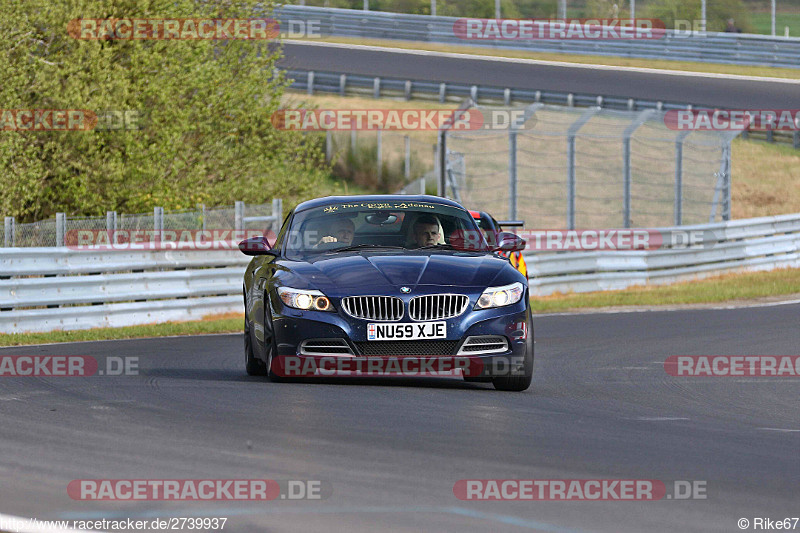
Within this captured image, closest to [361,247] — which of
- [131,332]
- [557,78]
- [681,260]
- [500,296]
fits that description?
[500,296]

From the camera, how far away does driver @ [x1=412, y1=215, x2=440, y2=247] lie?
10969 mm

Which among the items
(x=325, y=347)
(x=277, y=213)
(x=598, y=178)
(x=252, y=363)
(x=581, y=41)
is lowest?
(x=598, y=178)

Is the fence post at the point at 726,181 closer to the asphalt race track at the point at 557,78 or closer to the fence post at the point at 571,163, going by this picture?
the fence post at the point at 571,163

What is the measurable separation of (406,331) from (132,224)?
11.6 meters

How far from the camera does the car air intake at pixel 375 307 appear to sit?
32.0ft

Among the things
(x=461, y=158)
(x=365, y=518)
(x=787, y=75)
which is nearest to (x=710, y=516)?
(x=365, y=518)

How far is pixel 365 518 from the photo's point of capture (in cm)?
568

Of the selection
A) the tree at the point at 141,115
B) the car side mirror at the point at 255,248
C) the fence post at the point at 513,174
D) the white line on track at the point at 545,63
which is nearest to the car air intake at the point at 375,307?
the car side mirror at the point at 255,248

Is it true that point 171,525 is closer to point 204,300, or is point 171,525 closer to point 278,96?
point 204,300

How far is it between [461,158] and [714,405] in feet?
59.3

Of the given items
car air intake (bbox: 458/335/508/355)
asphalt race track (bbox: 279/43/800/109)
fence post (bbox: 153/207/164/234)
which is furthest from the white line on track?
car air intake (bbox: 458/335/508/355)

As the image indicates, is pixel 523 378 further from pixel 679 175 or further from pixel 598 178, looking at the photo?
pixel 598 178

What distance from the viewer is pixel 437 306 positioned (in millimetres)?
9781

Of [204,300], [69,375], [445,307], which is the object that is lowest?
[204,300]
